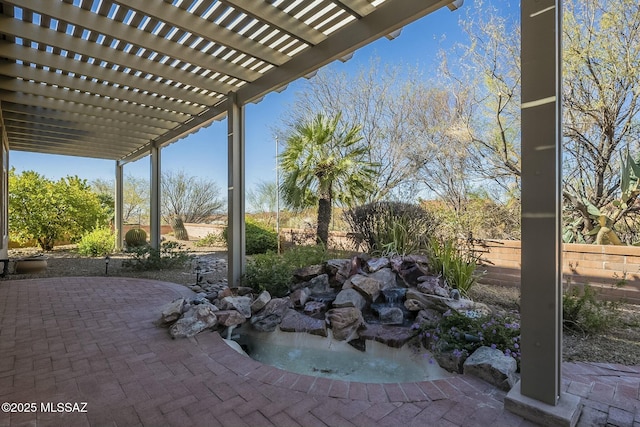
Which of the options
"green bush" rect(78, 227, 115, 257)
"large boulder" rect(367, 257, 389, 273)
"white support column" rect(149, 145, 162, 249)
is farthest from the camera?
"green bush" rect(78, 227, 115, 257)

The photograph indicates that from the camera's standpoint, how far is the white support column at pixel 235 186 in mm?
4660

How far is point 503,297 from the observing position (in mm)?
4008

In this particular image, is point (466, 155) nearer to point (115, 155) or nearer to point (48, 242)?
point (115, 155)

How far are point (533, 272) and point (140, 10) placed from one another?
3.62m

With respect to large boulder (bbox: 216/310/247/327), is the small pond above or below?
below

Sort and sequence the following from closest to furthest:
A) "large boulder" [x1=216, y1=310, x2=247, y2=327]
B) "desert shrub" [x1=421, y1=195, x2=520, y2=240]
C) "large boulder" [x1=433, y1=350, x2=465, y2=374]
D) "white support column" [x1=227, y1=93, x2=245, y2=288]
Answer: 1. "large boulder" [x1=433, y1=350, x2=465, y2=374]
2. "large boulder" [x1=216, y1=310, x2=247, y2=327]
3. "white support column" [x1=227, y1=93, x2=245, y2=288]
4. "desert shrub" [x1=421, y1=195, x2=520, y2=240]

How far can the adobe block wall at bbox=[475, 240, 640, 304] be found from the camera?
387 cm

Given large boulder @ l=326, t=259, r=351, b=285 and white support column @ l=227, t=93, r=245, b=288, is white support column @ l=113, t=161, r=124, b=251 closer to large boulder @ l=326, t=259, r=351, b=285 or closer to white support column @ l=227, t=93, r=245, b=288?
white support column @ l=227, t=93, r=245, b=288

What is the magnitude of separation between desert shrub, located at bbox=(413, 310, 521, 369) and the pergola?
0.62 meters

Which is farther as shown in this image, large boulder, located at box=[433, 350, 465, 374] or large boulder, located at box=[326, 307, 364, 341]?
large boulder, located at box=[326, 307, 364, 341]

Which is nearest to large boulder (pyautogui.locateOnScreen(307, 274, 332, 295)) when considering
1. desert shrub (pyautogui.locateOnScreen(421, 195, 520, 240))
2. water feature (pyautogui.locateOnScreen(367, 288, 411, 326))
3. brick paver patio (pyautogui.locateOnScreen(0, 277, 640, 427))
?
water feature (pyautogui.locateOnScreen(367, 288, 411, 326))

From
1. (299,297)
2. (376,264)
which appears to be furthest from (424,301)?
(299,297)

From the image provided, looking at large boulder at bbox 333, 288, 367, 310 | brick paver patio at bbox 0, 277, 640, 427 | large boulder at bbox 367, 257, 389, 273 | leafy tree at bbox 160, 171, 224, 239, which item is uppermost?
leafy tree at bbox 160, 171, 224, 239

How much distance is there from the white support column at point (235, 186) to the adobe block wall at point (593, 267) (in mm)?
3629
